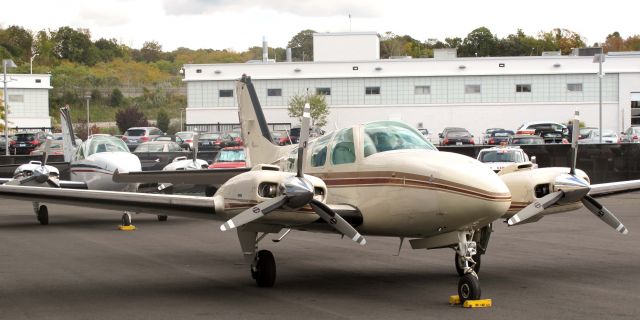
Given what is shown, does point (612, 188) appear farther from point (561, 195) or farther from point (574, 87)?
point (574, 87)

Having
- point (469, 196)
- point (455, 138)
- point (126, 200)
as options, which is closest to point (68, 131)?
point (126, 200)

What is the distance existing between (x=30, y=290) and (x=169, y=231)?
1122cm

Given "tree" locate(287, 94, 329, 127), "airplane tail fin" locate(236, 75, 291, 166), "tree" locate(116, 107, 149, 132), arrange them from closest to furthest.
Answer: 1. "airplane tail fin" locate(236, 75, 291, 166)
2. "tree" locate(287, 94, 329, 127)
3. "tree" locate(116, 107, 149, 132)

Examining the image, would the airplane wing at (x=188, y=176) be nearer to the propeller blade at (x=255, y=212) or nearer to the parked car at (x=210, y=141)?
the propeller blade at (x=255, y=212)

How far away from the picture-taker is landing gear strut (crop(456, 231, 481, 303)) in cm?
1278

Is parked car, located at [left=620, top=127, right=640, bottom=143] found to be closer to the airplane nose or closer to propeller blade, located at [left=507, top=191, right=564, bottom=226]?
propeller blade, located at [left=507, top=191, right=564, bottom=226]

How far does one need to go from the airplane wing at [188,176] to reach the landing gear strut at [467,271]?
6.01 m

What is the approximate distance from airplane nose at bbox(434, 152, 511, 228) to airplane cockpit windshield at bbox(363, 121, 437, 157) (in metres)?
1.25

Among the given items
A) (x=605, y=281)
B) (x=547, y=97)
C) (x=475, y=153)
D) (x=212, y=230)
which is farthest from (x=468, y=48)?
(x=605, y=281)

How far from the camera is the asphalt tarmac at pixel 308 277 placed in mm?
12711

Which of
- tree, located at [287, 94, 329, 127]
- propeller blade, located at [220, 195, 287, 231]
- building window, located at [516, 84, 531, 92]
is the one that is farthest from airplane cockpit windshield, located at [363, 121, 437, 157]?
building window, located at [516, 84, 531, 92]

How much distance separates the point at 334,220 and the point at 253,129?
7.60 m

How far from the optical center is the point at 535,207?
1477 centimetres

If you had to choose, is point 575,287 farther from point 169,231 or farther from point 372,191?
point 169,231
